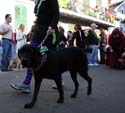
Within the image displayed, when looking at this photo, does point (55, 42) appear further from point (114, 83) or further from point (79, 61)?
point (114, 83)

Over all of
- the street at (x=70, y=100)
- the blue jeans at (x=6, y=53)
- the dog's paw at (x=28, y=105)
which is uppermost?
the blue jeans at (x=6, y=53)

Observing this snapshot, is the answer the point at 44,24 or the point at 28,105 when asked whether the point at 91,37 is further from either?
the point at 28,105

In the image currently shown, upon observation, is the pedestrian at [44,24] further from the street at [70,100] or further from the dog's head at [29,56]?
the street at [70,100]

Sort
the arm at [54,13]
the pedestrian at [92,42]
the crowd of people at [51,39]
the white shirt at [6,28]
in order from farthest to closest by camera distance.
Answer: the pedestrian at [92,42] → the white shirt at [6,28] → the crowd of people at [51,39] → the arm at [54,13]

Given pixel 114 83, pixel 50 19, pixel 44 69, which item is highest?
pixel 50 19

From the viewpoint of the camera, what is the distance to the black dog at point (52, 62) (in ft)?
22.7

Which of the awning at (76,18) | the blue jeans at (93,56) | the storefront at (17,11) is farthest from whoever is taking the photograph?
the awning at (76,18)

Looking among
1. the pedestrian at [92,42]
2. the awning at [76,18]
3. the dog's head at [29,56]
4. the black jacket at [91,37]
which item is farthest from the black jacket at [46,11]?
the awning at [76,18]

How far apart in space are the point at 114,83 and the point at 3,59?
16.0 feet

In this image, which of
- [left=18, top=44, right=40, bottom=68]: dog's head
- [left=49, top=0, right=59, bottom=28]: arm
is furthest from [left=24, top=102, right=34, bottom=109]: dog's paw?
[left=49, top=0, right=59, bottom=28]: arm

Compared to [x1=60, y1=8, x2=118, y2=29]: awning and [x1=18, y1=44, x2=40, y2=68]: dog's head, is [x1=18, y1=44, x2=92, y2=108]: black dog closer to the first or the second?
[x1=18, y1=44, x2=40, y2=68]: dog's head

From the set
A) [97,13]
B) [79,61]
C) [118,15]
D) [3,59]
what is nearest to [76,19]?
[97,13]

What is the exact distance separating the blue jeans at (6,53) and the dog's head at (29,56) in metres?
6.98

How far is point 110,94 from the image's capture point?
8594 mm
